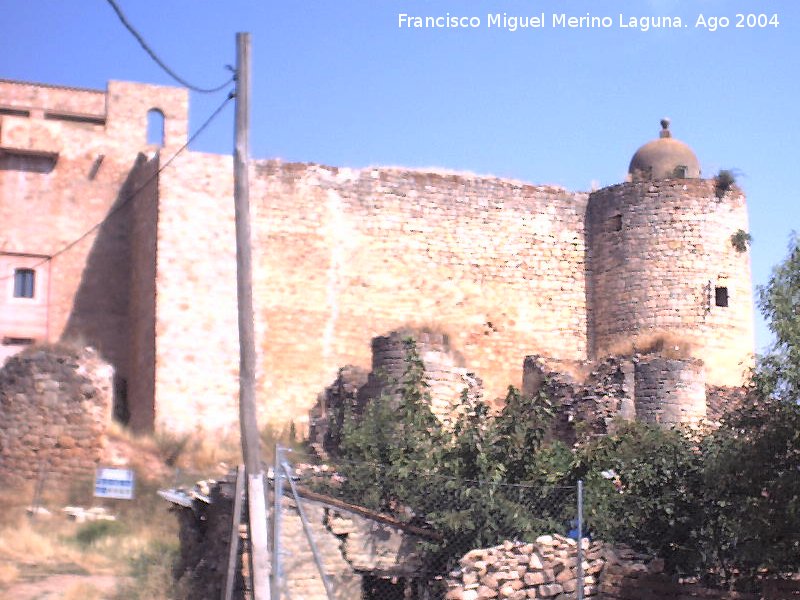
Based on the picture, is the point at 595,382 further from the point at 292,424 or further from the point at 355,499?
the point at 355,499

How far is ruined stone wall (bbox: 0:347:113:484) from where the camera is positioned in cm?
2175

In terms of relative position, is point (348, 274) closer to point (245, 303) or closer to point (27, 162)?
point (27, 162)

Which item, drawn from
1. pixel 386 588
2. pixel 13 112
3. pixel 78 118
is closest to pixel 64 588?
pixel 386 588

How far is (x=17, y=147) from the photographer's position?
28.7 meters

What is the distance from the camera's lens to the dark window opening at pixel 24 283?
28.8 meters

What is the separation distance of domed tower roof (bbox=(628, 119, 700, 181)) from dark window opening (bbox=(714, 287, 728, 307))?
364 cm

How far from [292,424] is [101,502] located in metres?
5.77

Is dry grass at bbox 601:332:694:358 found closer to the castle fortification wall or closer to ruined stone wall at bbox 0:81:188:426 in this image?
the castle fortification wall

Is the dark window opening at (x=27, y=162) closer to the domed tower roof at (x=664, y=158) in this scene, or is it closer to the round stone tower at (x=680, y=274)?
the round stone tower at (x=680, y=274)

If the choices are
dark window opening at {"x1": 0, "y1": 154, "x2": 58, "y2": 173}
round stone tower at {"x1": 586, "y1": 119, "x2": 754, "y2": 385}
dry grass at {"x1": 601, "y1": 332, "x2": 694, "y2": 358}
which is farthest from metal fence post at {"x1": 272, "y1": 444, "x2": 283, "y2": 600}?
dark window opening at {"x1": 0, "y1": 154, "x2": 58, "y2": 173}

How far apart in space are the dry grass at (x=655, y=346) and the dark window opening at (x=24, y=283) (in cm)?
1212

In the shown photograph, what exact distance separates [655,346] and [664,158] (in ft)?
20.9

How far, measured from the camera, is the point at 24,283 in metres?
28.9

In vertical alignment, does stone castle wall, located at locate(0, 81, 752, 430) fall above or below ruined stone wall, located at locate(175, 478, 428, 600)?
above
